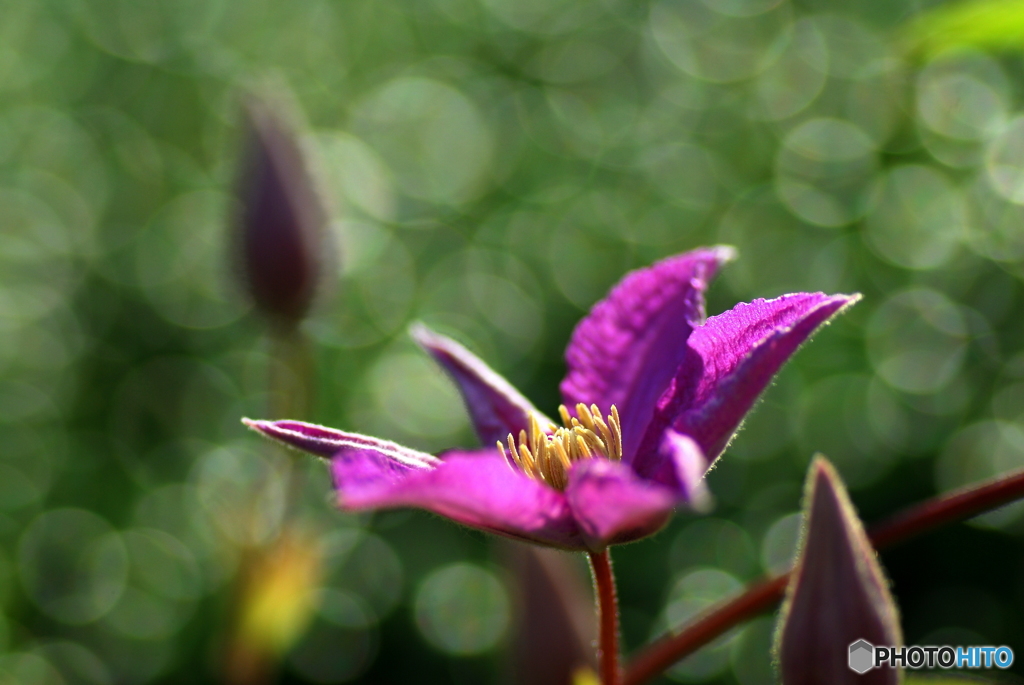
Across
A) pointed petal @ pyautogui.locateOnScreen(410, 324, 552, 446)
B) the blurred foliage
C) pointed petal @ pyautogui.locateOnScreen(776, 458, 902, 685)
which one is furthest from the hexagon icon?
the blurred foliage

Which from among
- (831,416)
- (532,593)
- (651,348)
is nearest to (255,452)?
(831,416)

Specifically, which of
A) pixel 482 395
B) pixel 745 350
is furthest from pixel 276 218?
pixel 745 350

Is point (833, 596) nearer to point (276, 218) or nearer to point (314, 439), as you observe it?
point (314, 439)

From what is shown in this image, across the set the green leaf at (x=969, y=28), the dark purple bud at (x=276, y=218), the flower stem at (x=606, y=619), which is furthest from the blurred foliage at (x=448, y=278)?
the green leaf at (x=969, y=28)

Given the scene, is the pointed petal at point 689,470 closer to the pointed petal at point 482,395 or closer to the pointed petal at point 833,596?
the pointed petal at point 833,596

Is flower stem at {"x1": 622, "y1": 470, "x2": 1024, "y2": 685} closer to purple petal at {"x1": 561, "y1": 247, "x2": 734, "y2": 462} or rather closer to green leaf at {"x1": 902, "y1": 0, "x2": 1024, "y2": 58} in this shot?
purple petal at {"x1": 561, "y1": 247, "x2": 734, "y2": 462}

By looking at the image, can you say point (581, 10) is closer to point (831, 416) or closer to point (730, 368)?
point (831, 416)
